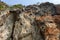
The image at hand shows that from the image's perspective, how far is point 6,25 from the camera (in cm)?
1226

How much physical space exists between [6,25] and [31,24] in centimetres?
192

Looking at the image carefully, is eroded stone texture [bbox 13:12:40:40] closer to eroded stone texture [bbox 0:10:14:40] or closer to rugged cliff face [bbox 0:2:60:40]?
rugged cliff face [bbox 0:2:60:40]

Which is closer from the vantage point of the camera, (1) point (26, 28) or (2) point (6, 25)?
(1) point (26, 28)

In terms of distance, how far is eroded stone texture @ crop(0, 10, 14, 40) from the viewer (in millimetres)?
11971

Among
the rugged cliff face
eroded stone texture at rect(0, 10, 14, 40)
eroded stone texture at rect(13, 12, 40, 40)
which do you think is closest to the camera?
the rugged cliff face

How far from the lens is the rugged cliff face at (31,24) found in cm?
1004

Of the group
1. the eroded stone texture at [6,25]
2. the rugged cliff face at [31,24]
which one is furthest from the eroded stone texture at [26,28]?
the eroded stone texture at [6,25]

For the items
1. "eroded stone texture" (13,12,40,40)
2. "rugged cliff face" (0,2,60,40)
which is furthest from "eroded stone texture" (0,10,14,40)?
"eroded stone texture" (13,12,40,40)

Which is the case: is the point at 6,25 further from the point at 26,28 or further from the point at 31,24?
the point at 31,24

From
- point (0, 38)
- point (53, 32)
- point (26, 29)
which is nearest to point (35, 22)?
point (26, 29)

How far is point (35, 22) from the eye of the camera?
1098 cm

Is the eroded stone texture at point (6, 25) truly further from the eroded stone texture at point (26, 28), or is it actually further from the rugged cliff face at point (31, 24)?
the eroded stone texture at point (26, 28)

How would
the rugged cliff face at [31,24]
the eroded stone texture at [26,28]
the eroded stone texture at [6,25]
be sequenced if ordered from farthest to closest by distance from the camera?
the eroded stone texture at [6,25], the eroded stone texture at [26,28], the rugged cliff face at [31,24]

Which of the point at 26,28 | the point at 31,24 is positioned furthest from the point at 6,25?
the point at 31,24
